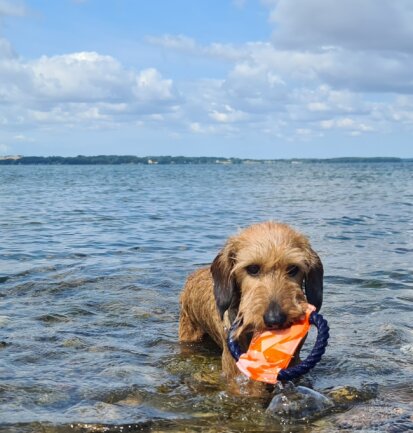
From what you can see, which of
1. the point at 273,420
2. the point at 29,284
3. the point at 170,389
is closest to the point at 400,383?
the point at 273,420

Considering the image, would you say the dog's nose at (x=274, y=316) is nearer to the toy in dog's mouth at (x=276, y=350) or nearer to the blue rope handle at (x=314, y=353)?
the toy in dog's mouth at (x=276, y=350)

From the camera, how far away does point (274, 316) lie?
616 centimetres

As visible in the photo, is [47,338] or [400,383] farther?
[47,338]

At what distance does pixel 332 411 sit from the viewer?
22.2 feet

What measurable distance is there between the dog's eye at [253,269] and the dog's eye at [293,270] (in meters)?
0.30

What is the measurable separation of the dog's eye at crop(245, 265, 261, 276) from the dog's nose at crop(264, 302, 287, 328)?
1.77ft

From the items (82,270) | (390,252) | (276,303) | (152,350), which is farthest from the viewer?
(390,252)

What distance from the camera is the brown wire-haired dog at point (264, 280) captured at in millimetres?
6305

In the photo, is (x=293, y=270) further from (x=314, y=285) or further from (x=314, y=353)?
(x=314, y=353)

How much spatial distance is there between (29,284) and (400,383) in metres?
7.93

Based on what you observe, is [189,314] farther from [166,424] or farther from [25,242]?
[25,242]

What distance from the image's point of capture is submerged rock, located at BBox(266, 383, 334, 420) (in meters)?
6.55

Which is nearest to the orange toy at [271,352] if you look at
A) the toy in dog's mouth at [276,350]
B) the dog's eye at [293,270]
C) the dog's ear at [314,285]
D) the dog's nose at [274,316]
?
the toy in dog's mouth at [276,350]

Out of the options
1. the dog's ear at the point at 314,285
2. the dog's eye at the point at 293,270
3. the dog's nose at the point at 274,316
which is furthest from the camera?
the dog's ear at the point at 314,285
